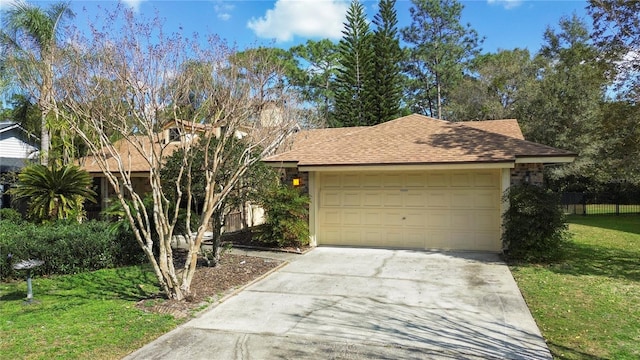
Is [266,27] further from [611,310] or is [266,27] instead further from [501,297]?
[611,310]

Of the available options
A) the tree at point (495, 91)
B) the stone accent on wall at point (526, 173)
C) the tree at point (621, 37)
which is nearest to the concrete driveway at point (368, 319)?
the stone accent on wall at point (526, 173)

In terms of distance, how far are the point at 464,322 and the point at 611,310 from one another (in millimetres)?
2117

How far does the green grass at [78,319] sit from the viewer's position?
175 inches

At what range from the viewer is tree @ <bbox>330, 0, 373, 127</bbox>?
80.9 feet

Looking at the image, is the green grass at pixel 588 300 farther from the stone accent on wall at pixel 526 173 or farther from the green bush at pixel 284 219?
the green bush at pixel 284 219

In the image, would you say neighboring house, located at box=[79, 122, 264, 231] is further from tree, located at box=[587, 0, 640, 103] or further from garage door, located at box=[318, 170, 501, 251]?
tree, located at box=[587, 0, 640, 103]

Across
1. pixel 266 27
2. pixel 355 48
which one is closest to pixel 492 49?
pixel 355 48

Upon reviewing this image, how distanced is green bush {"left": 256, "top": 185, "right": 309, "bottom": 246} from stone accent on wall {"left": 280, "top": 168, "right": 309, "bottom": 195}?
568 millimetres

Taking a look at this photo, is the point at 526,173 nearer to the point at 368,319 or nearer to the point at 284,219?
the point at 284,219

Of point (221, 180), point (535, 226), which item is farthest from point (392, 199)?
point (221, 180)

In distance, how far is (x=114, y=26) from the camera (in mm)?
6355

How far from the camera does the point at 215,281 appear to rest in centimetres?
733

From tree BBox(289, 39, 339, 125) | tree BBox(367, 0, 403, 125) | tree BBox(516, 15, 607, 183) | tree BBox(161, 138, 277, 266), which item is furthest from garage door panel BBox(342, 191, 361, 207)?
tree BBox(289, 39, 339, 125)

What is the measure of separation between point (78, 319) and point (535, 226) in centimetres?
814
